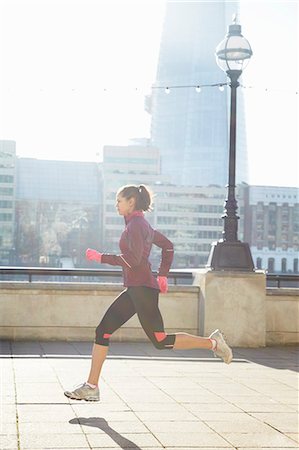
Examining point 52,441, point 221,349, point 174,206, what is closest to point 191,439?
point 52,441

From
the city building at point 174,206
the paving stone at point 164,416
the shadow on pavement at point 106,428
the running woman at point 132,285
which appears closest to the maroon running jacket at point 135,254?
the running woman at point 132,285

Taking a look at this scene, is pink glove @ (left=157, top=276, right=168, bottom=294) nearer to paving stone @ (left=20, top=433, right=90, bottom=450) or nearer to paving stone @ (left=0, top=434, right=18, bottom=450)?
paving stone @ (left=20, top=433, right=90, bottom=450)

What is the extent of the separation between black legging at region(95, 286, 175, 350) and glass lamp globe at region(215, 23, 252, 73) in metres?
7.10

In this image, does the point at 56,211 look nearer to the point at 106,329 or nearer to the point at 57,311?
the point at 57,311

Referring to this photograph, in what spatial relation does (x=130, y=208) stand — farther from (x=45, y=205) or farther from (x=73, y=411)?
(x=45, y=205)

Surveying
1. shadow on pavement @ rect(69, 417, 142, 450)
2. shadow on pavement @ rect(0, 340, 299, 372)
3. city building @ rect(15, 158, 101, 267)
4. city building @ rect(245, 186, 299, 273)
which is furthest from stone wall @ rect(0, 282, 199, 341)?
city building @ rect(245, 186, 299, 273)

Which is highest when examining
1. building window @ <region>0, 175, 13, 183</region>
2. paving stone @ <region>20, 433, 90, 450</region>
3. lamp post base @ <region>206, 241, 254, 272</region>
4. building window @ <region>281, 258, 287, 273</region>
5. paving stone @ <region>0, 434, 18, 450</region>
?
building window @ <region>0, 175, 13, 183</region>

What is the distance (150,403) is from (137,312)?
0.75 metres

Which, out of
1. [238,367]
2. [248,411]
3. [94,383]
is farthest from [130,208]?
[238,367]

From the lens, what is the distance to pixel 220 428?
5.84m

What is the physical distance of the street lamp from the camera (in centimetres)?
1218

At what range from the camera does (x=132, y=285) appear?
21.4 ft

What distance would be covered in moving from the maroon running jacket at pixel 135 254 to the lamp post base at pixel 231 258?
5.59 m

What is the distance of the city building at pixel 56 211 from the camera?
140500mm
